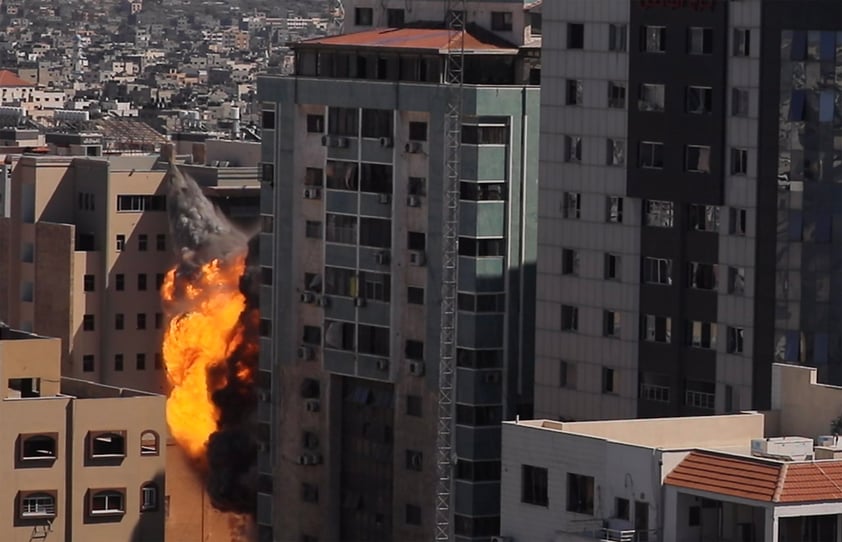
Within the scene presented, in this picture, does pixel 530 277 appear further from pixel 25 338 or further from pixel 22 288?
pixel 22 288

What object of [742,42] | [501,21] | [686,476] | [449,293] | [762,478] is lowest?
[686,476]

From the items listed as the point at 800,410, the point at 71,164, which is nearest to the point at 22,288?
the point at 71,164

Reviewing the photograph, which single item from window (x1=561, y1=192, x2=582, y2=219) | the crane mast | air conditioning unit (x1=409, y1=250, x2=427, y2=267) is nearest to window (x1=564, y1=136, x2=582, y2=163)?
window (x1=561, y1=192, x2=582, y2=219)

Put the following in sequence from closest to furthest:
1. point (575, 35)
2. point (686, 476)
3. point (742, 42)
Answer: point (686, 476), point (742, 42), point (575, 35)

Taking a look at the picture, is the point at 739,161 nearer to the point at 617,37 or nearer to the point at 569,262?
the point at 617,37

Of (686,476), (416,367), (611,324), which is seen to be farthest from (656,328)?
(686,476)

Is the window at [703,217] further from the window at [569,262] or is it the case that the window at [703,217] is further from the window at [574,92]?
the window at [574,92]
